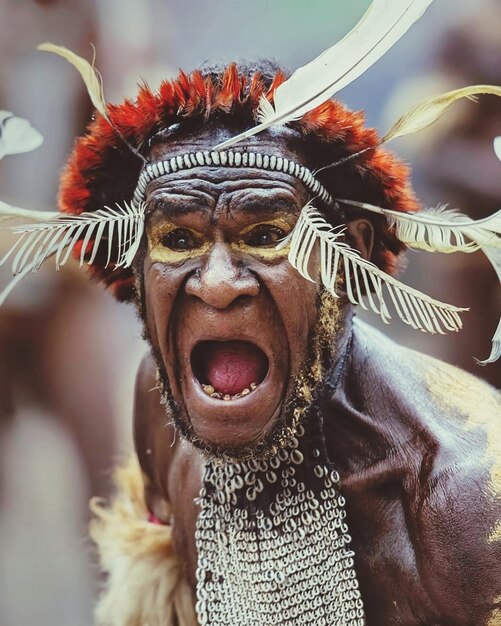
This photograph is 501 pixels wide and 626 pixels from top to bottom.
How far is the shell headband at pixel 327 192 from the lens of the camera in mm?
1208

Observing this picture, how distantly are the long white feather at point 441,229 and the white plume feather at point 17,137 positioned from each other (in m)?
0.56

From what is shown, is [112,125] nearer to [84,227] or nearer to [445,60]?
[84,227]

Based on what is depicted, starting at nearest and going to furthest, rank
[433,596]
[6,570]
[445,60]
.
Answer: [433,596] → [6,570] → [445,60]

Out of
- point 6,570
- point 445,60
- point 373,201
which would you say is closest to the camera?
point 373,201

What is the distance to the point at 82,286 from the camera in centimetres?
323

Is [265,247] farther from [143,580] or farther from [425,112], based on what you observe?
[143,580]

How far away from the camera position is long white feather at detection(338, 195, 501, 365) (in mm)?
1250

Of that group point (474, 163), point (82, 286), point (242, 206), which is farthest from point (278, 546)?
point (474, 163)

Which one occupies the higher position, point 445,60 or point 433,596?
point 445,60

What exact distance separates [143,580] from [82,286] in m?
1.65

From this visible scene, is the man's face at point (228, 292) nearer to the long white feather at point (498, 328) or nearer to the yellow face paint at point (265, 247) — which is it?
the yellow face paint at point (265, 247)

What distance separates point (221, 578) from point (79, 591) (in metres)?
1.83

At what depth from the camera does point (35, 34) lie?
3119 millimetres

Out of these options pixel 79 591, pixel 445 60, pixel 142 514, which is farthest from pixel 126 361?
pixel 445 60
